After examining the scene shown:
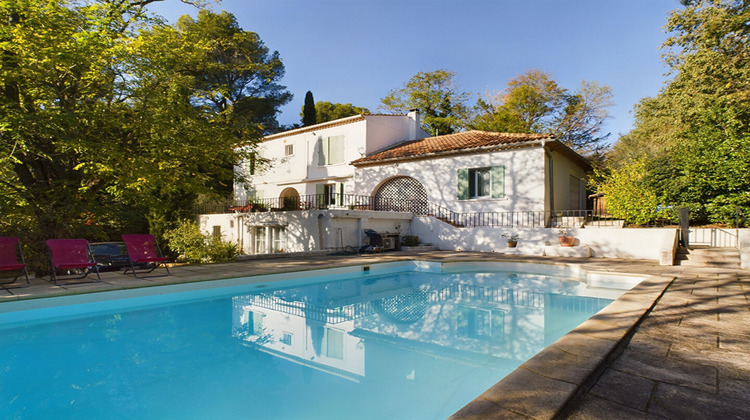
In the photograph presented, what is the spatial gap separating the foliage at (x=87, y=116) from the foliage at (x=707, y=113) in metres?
14.6

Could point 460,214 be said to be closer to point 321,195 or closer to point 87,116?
point 321,195

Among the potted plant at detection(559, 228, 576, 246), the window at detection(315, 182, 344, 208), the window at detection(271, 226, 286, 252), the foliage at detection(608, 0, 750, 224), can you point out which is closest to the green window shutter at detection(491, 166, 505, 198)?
the potted plant at detection(559, 228, 576, 246)

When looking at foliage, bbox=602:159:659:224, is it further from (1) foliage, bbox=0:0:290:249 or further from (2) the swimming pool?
(1) foliage, bbox=0:0:290:249

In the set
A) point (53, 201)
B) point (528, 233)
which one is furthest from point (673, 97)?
point (53, 201)

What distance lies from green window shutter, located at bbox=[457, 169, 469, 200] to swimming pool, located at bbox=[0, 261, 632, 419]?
7818 millimetres

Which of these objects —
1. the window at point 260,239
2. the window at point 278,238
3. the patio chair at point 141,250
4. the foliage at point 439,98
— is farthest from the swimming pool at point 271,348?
the foliage at point 439,98

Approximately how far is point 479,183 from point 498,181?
91 centimetres

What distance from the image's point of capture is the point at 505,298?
7391 mm

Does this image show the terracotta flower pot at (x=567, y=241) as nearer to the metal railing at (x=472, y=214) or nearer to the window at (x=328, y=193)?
the metal railing at (x=472, y=214)

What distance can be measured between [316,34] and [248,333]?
1403cm

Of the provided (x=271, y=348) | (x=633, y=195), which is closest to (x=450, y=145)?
(x=633, y=195)

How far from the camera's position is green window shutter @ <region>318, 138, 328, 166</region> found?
67.6 feet

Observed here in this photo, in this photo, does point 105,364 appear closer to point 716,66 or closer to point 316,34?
point 316,34

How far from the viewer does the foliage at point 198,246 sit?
39.0 feet
